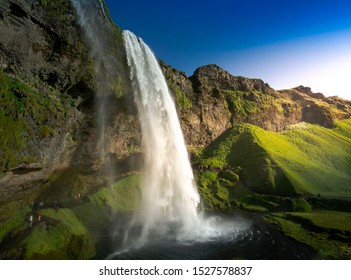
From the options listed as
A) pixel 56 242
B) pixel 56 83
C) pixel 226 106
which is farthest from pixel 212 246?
pixel 226 106

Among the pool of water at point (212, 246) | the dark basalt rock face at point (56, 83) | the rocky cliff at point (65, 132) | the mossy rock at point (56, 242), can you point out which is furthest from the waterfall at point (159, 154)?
the mossy rock at point (56, 242)

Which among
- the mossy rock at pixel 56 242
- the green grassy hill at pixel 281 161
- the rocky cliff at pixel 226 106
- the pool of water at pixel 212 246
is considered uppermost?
the rocky cliff at pixel 226 106

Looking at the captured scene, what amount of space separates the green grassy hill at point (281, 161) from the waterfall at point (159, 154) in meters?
12.3

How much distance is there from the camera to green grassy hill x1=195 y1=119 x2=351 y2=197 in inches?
1727

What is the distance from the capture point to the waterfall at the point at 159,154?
3045cm

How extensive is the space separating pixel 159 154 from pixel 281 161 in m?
25.0

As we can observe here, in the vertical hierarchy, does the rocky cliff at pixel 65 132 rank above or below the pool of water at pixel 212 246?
above

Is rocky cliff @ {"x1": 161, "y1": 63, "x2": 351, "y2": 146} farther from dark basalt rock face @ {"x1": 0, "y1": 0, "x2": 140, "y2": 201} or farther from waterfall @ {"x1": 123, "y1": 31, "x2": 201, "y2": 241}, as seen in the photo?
dark basalt rock face @ {"x1": 0, "y1": 0, "x2": 140, "y2": 201}

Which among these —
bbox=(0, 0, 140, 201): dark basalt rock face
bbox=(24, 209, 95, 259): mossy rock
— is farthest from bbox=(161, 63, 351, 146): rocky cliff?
bbox=(24, 209, 95, 259): mossy rock

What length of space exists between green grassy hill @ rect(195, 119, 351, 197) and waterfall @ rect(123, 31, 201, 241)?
12.3 m

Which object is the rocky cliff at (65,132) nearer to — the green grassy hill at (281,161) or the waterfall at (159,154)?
the green grassy hill at (281,161)

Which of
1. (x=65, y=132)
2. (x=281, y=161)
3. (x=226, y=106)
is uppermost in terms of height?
(x=226, y=106)

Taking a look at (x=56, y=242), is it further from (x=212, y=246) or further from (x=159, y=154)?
(x=159, y=154)

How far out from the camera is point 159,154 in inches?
1375
